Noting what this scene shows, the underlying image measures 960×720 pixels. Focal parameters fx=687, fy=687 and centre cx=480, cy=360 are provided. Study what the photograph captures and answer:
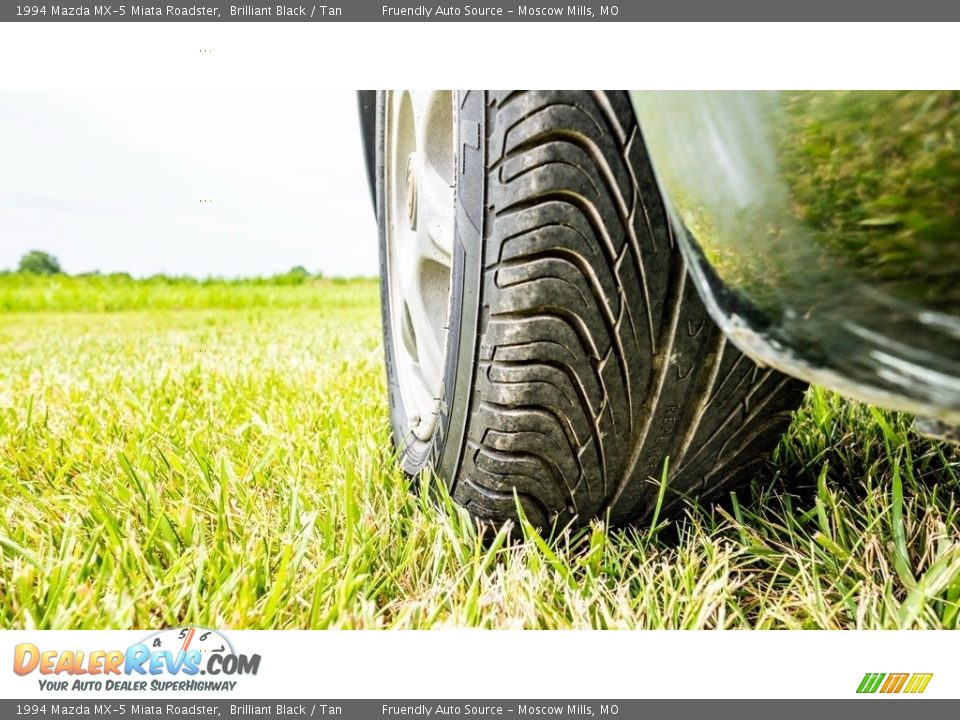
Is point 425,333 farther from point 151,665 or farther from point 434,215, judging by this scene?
point 151,665

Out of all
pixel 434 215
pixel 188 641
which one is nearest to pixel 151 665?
pixel 188 641

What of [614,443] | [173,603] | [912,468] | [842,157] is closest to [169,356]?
[173,603]

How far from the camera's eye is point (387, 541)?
2.72 ft

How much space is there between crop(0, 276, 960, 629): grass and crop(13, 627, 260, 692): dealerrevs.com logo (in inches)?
1.0

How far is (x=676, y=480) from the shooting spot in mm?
764

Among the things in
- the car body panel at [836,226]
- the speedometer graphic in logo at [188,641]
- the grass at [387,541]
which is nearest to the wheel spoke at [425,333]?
the grass at [387,541]

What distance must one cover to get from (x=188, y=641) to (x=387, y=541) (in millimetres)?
253

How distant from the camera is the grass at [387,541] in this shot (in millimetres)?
674

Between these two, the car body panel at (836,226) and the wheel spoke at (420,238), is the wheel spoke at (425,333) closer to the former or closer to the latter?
the wheel spoke at (420,238)

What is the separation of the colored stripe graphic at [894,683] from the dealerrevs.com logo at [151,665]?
0.55m

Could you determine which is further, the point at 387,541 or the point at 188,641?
the point at 387,541

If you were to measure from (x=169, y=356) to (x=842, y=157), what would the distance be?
2.28m

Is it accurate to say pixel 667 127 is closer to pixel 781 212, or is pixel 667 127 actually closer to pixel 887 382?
pixel 781 212

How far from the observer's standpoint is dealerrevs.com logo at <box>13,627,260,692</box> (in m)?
0.62
